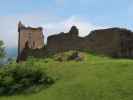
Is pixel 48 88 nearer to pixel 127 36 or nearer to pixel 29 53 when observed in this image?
pixel 127 36

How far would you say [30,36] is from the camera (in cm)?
6838

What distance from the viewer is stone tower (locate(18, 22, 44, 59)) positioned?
67.8 m

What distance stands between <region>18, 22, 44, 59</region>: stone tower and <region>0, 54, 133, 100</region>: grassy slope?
60.4 feet

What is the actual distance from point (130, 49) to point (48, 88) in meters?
14.8

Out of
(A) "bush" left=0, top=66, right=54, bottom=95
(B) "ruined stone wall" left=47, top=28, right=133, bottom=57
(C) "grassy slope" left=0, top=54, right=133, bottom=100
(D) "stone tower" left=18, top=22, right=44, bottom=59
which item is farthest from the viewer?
(D) "stone tower" left=18, top=22, right=44, bottom=59

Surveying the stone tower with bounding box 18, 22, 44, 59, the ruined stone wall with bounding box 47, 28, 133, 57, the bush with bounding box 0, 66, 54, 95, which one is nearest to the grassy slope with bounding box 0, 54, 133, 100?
the bush with bounding box 0, 66, 54, 95

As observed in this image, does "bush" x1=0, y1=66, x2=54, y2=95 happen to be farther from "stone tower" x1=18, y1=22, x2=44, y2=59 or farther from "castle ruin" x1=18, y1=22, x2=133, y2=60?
"stone tower" x1=18, y1=22, x2=44, y2=59

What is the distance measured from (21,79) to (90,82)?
23.6 feet

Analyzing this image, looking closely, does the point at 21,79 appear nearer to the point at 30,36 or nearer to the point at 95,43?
the point at 95,43

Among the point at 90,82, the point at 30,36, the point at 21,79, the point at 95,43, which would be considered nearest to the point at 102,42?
the point at 95,43

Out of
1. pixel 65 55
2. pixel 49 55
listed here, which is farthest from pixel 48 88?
pixel 49 55

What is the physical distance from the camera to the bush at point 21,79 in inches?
1751

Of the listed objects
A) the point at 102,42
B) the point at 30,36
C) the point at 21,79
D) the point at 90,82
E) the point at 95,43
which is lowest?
the point at 21,79

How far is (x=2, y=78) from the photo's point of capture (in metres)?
46.4
